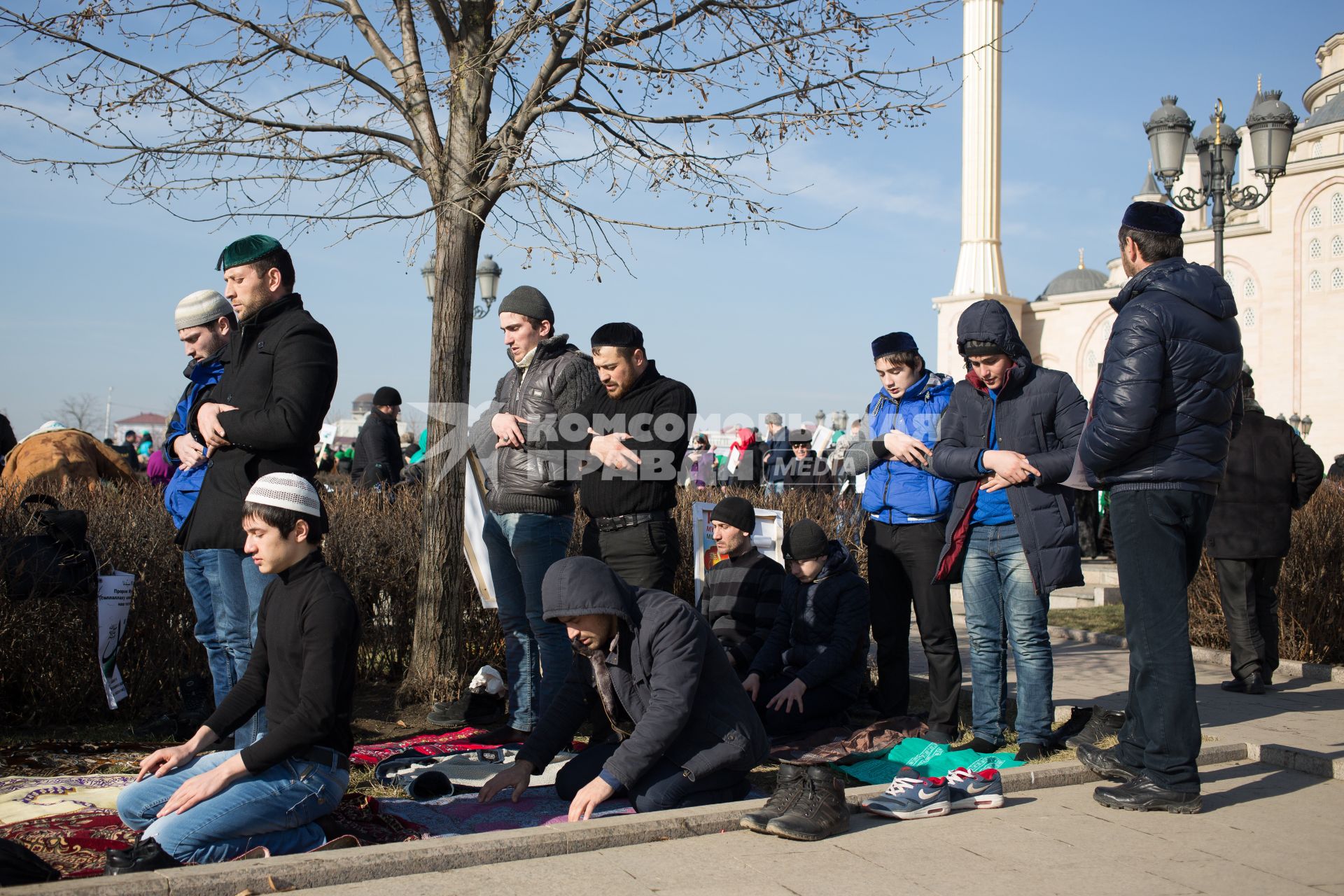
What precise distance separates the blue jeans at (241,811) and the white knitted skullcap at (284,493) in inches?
33.0

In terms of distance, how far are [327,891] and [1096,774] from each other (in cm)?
312

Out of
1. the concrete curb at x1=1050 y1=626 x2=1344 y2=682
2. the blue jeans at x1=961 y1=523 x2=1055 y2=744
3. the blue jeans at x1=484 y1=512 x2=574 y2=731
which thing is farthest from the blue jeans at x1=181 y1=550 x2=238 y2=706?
the concrete curb at x1=1050 y1=626 x2=1344 y2=682

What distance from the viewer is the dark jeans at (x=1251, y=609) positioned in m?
7.64

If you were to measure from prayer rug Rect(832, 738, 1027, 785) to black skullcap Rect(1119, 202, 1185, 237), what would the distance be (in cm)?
226

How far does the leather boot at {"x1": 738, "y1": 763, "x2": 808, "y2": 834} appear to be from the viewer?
4.08 meters

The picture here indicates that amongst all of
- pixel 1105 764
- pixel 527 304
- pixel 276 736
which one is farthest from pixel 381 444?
pixel 1105 764

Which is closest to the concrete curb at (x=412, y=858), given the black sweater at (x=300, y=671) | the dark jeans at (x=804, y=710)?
the black sweater at (x=300, y=671)

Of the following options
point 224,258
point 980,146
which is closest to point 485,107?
point 224,258

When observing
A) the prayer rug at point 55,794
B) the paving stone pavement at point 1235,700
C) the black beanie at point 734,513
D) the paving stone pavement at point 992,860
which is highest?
the black beanie at point 734,513

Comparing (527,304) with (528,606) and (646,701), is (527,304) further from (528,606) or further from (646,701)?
(646,701)

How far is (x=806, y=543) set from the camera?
647 cm

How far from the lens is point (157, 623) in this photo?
6.54 meters

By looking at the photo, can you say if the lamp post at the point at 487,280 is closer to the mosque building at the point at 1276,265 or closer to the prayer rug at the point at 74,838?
the prayer rug at the point at 74,838

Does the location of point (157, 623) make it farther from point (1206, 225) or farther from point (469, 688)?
point (1206, 225)
